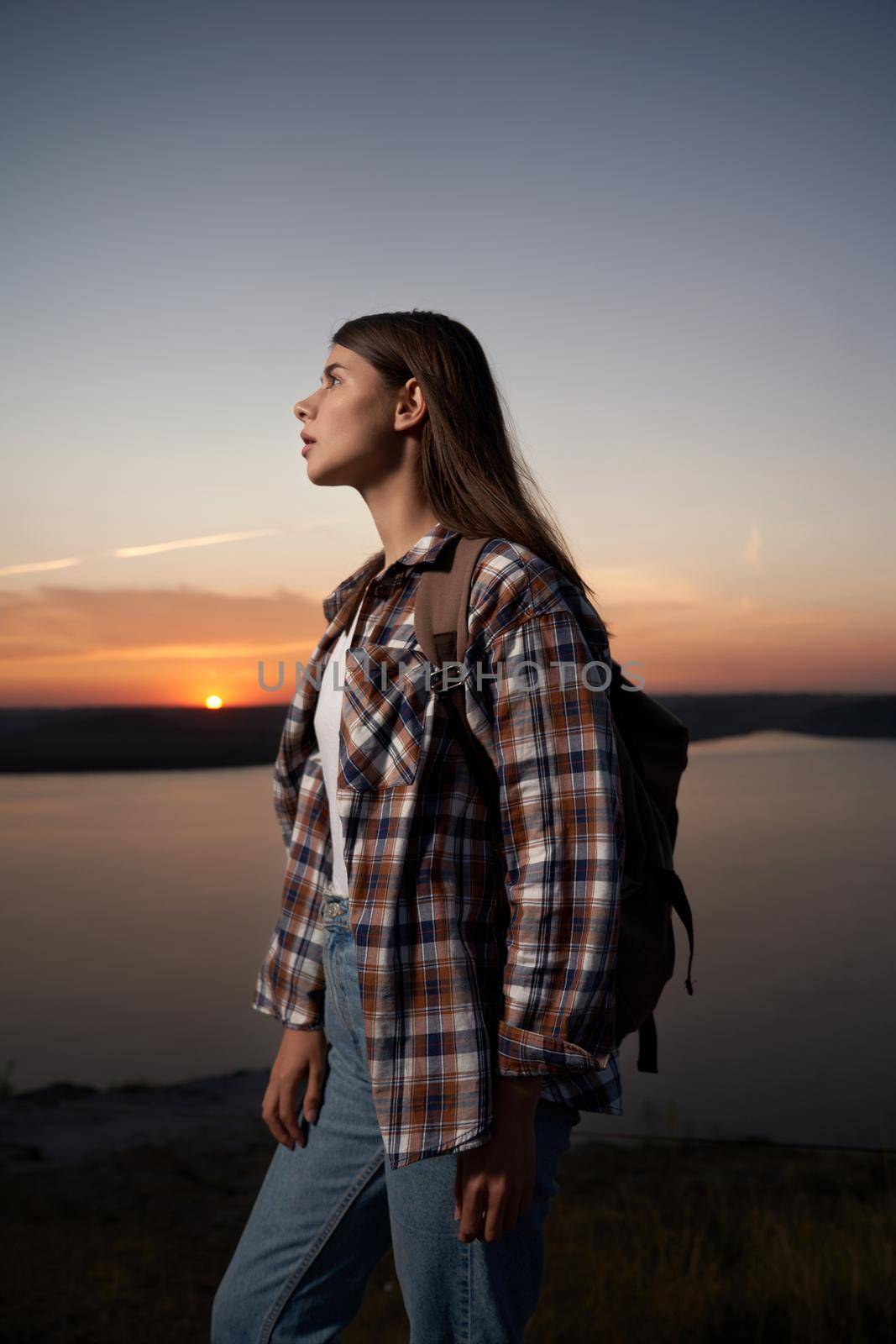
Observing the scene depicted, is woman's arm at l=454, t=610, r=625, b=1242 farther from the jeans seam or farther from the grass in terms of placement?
the grass

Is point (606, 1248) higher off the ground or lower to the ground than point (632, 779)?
lower

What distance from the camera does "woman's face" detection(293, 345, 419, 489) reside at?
1187 mm

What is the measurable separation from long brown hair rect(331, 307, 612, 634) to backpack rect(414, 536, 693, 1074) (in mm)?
109

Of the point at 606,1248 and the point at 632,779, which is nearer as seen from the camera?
the point at 632,779

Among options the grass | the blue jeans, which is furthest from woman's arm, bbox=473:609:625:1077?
the grass

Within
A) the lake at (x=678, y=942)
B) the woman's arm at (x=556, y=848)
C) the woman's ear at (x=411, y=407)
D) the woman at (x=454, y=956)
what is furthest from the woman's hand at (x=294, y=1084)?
the lake at (x=678, y=942)

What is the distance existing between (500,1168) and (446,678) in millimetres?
462

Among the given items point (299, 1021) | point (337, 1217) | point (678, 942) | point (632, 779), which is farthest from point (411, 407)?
point (678, 942)

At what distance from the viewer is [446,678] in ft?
3.04

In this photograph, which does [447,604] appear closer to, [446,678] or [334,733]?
[446,678]

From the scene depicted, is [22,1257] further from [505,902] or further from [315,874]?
[505,902]

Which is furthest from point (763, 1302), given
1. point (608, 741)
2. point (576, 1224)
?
point (608, 741)

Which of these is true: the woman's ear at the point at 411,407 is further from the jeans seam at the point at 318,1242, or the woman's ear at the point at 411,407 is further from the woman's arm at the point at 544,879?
the jeans seam at the point at 318,1242

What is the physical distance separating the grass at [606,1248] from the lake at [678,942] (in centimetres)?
20
